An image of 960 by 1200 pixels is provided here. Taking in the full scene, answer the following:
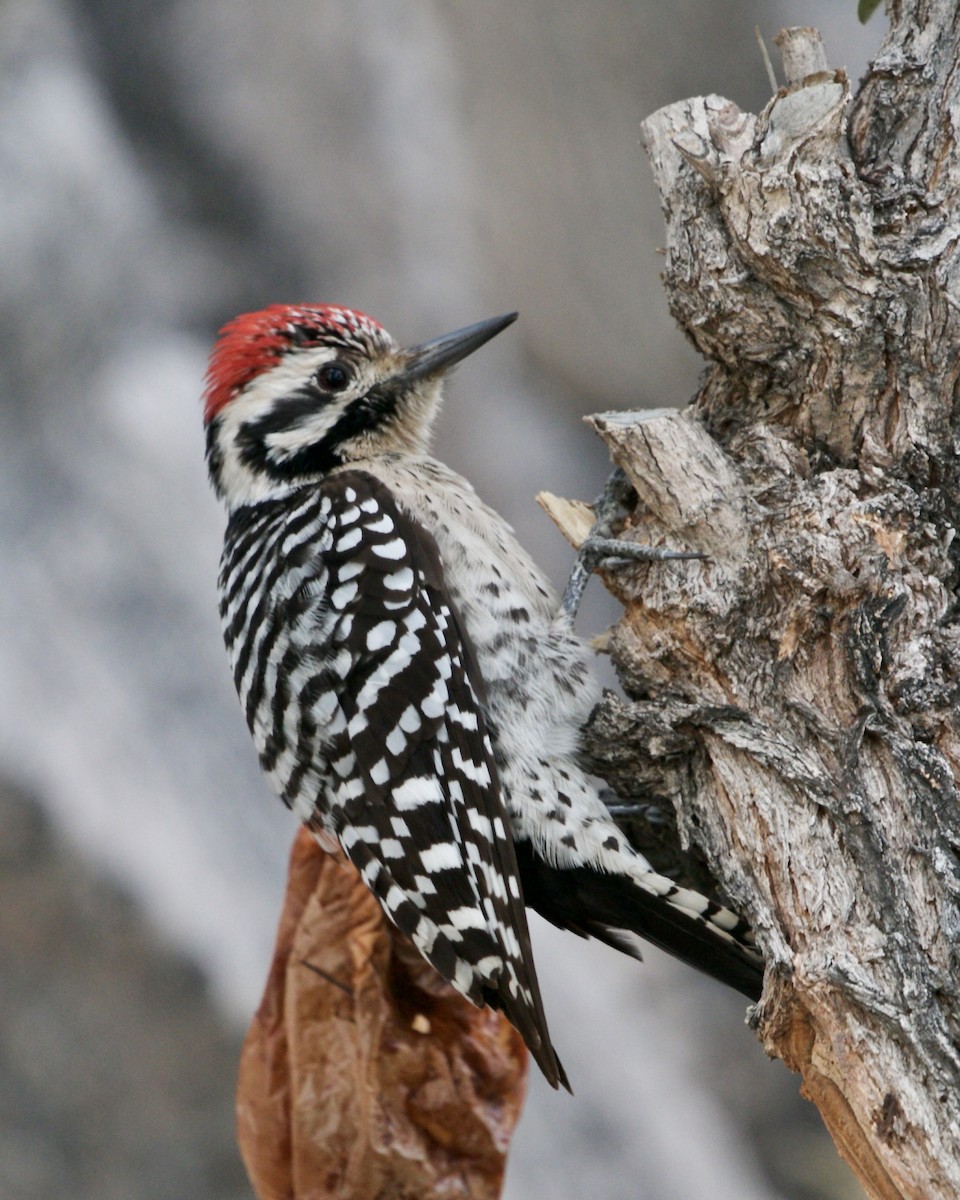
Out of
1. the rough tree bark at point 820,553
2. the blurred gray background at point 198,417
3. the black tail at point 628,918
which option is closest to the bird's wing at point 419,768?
the black tail at point 628,918

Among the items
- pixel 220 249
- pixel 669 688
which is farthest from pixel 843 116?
pixel 220 249

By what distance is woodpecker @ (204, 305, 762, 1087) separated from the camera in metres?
1.94

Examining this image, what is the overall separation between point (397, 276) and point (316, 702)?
178 centimetres

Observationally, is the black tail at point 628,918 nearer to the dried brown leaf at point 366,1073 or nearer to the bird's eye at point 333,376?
the dried brown leaf at point 366,1073

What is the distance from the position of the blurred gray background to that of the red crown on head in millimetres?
973

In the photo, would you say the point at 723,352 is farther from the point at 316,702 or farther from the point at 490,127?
the point at 490,127

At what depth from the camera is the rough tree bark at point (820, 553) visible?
162 cm

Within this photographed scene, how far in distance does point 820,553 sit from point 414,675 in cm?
75

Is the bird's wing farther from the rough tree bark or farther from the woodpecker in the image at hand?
the rough tree bark

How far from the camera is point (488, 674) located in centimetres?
213

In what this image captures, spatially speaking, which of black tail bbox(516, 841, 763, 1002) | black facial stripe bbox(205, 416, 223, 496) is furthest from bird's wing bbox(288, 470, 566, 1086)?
black facial stripe bbox(205, 416, 223, 496)

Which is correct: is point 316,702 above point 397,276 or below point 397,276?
below

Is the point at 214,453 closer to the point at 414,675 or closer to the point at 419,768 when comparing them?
the point at 414,675

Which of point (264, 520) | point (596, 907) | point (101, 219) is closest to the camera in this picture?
point (596, 907)
